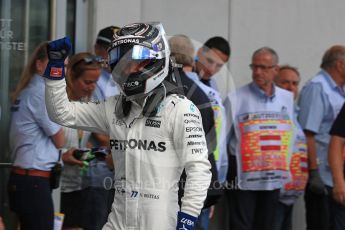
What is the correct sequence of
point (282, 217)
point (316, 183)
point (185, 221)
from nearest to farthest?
point (185, 221), point (316, 183), point (282, 217)

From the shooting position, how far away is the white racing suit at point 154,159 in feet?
15.4

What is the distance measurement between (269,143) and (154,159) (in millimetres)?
3378

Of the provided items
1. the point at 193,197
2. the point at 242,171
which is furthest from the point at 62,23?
the point at 193,197

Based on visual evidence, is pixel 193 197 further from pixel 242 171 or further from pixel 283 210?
pixel 283 210

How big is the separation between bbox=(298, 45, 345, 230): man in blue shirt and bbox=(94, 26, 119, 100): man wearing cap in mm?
1917

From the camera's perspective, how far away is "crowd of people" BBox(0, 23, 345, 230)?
4.74 m

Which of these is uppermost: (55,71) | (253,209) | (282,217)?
(55,71)

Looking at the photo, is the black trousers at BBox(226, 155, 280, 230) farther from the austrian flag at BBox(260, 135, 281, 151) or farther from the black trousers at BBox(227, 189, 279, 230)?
the austrian flag at BBox(260, 135, 281, 151)

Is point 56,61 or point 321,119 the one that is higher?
point 56,61

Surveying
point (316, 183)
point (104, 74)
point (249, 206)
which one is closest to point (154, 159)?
point (104, 74)

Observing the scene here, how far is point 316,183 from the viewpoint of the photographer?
8086 millimetres

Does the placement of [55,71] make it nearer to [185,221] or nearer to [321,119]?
[185,221]

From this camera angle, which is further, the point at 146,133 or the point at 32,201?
the point at 32,201

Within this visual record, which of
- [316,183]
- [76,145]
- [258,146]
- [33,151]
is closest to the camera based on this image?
[33,151]
